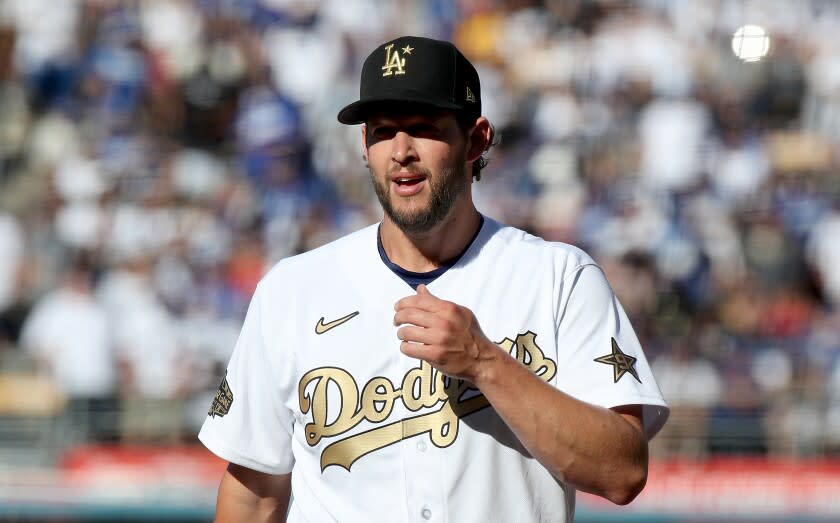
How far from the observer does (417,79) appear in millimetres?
3207

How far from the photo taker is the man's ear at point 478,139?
133 inches

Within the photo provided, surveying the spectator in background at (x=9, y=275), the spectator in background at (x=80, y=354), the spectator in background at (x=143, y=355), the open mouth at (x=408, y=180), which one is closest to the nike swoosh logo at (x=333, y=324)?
the open mouth at (x=408, y=180)

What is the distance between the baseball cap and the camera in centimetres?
319

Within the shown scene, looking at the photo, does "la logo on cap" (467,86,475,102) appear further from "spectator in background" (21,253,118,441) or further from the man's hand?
"spectator in background" (21,253,118,441)

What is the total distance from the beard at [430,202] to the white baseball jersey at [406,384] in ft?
0.59

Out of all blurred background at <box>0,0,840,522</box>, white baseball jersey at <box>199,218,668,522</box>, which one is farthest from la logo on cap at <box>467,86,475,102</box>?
blurred background at <box>0,0,840,522</box>

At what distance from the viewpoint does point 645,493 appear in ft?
27.3

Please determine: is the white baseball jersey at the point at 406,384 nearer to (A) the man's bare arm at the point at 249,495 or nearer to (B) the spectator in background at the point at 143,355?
(A) the man's bare arm at the point at 249,495

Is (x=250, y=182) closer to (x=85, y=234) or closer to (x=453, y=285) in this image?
(x=85, y=234)

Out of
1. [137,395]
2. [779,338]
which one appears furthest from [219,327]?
[779,338]

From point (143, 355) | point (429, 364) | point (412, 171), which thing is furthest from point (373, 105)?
point (143, 355)

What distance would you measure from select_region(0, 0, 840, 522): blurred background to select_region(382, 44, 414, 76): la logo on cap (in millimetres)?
5444

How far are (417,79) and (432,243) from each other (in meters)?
0.43

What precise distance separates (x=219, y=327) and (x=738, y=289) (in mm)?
3848
